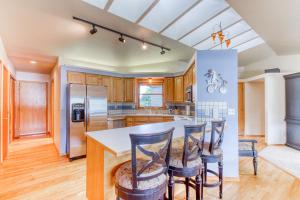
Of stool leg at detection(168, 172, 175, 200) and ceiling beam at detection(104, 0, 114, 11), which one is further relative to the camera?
ceiling beam at detection(104, 0, 114, 11)

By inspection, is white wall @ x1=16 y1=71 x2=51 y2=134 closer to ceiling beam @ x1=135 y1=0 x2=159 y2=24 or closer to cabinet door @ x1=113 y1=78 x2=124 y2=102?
cabinet door @ x1=113 y1=78 x2=124 y2=102

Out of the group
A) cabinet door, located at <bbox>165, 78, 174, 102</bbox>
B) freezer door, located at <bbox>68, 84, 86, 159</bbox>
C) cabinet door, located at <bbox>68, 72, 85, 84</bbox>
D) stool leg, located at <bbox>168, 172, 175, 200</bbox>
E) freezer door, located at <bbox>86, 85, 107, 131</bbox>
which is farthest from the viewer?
cabinet door, located at <bbox>165, 78, 174, 102</bbox>

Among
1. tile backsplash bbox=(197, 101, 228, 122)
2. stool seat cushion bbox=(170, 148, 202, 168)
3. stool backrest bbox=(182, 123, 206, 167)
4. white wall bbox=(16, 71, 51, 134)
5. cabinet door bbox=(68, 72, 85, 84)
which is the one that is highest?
white wall bbox=(16, 71, 51, 134)

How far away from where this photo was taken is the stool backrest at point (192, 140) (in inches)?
62.4

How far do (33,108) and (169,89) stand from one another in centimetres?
554

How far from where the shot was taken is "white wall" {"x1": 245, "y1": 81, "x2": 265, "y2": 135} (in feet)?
20.6

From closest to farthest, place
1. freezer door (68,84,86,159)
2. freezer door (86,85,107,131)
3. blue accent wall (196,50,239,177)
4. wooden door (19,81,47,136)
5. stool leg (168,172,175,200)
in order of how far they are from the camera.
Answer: stool leg (168,172,175,200)
blue accent wall (196,50,239,177)
freezer door (68,84,86,159)
freezer door (86,85,107,131)
wooden door (19,81,47,136)

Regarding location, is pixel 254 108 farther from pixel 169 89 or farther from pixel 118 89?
pixel 118 89

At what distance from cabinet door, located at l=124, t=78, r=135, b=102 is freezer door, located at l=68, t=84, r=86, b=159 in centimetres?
190

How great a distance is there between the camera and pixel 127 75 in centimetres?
569

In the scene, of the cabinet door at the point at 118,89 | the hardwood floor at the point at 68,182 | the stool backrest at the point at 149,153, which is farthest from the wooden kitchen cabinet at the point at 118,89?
the stool backrest at the point at 149,153

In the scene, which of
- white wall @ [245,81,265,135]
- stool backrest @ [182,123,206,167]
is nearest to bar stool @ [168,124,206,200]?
stool backrest @ [182,123,206,167]

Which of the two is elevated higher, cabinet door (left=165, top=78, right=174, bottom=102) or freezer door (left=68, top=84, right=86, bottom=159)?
cabinet door (left=165, top=78, right=174, bottom=102)

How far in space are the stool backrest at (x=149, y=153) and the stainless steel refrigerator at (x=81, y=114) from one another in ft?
10.1
